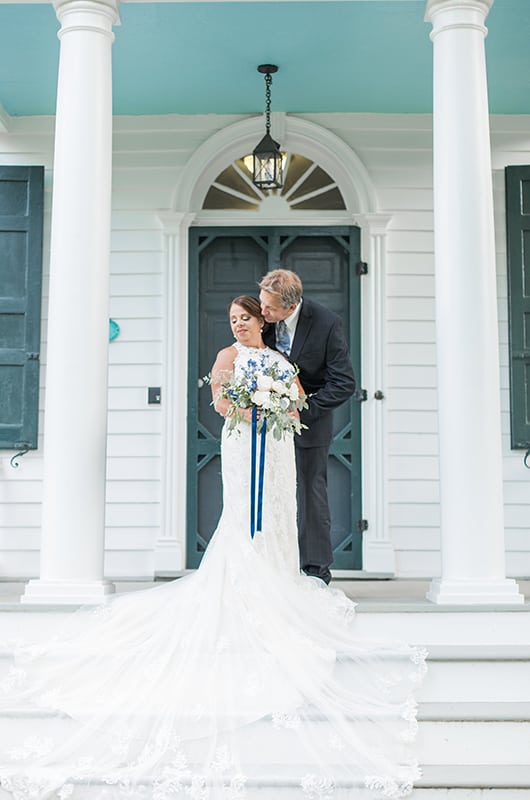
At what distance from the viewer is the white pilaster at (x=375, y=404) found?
21.0ft

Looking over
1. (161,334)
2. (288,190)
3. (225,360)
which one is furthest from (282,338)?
(288,190)

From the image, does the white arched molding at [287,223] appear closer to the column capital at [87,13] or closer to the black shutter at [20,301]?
the black shutter at [20,301]

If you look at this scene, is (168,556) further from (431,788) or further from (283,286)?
(431,788)

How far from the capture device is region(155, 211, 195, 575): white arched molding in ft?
21.2

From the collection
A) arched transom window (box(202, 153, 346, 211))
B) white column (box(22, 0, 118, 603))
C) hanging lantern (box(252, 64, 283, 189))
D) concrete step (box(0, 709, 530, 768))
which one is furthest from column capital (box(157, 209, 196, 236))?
concrete step (box(0, 709, 530, 768))

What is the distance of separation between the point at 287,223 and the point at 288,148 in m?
0.55

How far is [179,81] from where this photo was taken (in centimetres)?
620

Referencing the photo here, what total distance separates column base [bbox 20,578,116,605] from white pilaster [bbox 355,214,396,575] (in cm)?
249

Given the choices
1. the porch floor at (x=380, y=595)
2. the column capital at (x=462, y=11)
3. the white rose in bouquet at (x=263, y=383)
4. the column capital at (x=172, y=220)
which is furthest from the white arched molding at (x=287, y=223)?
the white rose in bouquet at (x=263, y=383)

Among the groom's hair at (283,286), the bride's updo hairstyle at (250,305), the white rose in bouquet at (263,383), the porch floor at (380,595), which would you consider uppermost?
the groom's hair at (283,286)

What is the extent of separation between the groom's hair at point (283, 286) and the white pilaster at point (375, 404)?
215 centimetres

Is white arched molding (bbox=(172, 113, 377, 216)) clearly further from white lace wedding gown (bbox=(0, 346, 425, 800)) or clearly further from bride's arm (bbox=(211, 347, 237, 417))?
white lace wedding gown (bbox=(0, 346, 425, 800))

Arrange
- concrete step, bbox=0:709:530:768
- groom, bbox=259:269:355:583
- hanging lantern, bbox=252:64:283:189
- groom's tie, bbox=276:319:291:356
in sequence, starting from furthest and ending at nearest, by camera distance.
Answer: hanging lantern, bbox=252:64:283:189 < groom's tie, bbox=276:319:291:356 < groom, bbox=259:269:355:583 < concrete step, bbox=0:709:530:768

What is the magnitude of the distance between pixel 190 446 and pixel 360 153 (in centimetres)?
242
